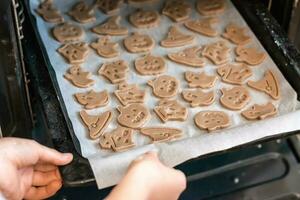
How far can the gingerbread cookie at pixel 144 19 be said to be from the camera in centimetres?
130

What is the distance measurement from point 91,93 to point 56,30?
0.61 feet

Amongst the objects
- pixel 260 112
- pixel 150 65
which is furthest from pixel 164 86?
pixel 260 112

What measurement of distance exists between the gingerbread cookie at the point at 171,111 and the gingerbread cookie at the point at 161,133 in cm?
2

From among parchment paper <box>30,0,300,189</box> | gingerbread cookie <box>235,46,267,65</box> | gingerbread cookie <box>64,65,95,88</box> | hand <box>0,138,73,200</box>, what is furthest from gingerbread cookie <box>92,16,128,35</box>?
hand <box>0,138,73,200</box>

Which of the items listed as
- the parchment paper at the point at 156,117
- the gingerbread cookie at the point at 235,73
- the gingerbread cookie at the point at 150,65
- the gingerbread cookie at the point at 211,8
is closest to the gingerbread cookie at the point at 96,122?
the parchment paper at the point at 156,117

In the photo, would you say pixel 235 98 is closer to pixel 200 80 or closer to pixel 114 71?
pixel 200 80

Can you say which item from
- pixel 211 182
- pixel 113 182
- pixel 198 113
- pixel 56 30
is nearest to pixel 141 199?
pixel 113 182

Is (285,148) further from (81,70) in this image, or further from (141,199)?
(141,199)

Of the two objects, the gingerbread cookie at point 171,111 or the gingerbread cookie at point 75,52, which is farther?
the gingerbread cookie at point 75,52

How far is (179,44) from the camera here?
1.26 m

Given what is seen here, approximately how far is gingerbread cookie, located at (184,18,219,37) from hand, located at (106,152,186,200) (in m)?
0.45

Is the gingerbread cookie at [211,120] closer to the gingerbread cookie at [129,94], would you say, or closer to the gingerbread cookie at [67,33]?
the gingerbread cookie at [129,94]

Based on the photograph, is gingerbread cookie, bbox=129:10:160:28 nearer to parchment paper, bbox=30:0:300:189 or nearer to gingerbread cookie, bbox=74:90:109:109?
parchment paper, bbox=30:0:300:189

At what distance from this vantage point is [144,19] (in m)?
1.30
